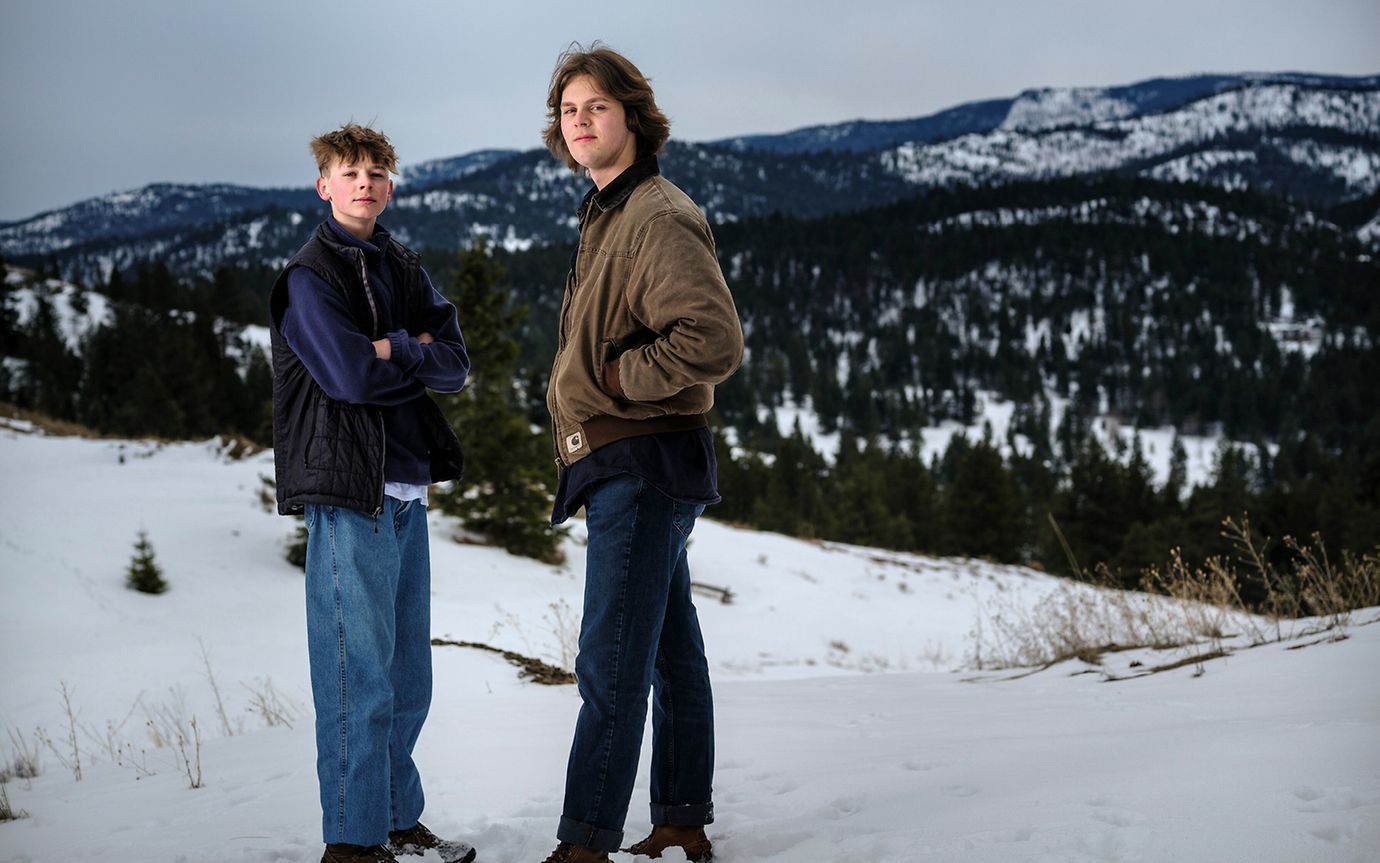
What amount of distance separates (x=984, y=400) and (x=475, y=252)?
121286 millimetres

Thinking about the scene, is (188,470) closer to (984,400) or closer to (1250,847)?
(1250,847)

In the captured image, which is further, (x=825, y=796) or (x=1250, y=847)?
(x=825, y=796)

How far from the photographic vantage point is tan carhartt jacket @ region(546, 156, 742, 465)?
7.74 feet

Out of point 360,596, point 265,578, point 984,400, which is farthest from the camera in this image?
point 984,400

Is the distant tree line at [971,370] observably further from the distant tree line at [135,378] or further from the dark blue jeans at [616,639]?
the dark blue jeans at [616,639]

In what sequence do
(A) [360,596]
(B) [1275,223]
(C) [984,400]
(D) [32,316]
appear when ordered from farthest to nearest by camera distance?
(B) [1275,223] → (C) [984,400] → (D) [32,316] → (A) [360,596]

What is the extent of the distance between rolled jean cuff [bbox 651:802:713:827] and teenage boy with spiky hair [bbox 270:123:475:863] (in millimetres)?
620

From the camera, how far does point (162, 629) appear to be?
397 inches

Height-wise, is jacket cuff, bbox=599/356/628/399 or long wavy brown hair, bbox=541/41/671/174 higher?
long wavy brown hair, bbox=541/41/671/174

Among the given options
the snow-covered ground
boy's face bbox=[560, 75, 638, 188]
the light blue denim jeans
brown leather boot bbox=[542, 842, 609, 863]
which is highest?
boy's face bbox=[560, 75, 638, 188]

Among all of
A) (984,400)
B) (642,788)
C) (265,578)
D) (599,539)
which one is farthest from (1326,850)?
(984,400)

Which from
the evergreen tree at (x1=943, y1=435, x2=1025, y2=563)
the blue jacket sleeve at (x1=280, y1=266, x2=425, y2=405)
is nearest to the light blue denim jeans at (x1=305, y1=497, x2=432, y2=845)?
the blue jacket sleeve at (x1=280, y1=266, x2=425, y2=405)

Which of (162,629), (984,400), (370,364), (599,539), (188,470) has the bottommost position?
(984,400)

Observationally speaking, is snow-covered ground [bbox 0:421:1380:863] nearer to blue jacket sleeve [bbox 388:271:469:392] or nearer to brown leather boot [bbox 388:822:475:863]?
brown leather boot [bbox 388:822:475:863]
